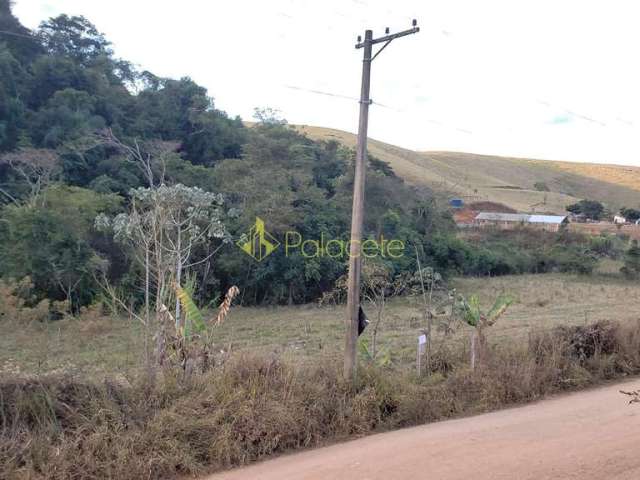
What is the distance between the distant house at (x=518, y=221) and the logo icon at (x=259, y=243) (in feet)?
73.4

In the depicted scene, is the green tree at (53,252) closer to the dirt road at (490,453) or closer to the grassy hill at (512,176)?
the dirt road at (490,453)

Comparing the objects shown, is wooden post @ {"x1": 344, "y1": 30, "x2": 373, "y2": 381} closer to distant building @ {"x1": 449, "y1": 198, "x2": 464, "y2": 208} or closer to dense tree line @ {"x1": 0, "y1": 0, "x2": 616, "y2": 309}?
dense tree line @ {"x1": 0, "y1": 0, "x2": 616, "y2": 309}

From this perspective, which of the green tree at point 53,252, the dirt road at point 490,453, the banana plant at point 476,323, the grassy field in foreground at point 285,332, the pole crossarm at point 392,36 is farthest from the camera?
the green tree at point 53,252

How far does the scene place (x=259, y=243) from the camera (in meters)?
18.9

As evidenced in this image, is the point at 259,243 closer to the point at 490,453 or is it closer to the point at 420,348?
the point at 420,348

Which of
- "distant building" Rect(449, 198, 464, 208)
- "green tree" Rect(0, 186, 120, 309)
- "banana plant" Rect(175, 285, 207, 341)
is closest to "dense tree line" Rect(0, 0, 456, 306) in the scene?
"green tree" Rect(0, 186, 120, 309)

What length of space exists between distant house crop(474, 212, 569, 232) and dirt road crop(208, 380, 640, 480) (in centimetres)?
3295

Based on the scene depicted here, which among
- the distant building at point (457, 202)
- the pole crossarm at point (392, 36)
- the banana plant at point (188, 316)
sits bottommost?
the banana plant at point (188, 316)

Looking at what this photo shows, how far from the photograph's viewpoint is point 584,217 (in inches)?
1866

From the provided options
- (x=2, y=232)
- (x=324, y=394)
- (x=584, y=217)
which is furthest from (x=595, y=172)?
(x=324, y=394)

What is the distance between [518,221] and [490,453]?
118ft

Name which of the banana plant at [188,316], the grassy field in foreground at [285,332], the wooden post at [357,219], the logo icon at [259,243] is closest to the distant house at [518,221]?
the grassy field in foreground at [285,332]

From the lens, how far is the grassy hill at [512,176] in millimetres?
52812

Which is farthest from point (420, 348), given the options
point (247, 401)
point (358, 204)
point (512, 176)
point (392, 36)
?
point (512, 176)
